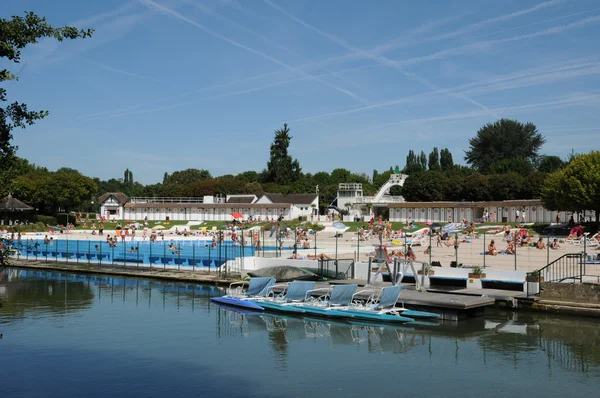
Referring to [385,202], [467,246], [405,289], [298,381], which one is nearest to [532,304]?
[405,289]

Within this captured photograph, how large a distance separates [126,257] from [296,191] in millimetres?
79329

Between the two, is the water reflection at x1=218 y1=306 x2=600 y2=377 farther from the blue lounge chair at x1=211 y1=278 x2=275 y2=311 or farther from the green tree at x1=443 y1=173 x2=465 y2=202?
the green tree at x1=443 y1=173 x2=465 y2=202

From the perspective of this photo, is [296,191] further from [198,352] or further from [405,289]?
[198,352]

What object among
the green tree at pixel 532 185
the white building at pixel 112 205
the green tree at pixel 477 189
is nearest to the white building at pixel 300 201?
the white building at pixel 112 205

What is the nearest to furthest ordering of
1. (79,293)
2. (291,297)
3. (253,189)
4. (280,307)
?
(280,307) < (291,297) < (79,293) < (253,189)

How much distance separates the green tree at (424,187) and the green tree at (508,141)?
3542 centimetres

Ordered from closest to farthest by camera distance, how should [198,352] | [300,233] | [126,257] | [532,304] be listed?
[198,352] < [532,304] < [126,257] < [300,233]

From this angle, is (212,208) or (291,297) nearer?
(291,297)

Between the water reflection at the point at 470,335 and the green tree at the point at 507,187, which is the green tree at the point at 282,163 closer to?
the green tree at the point at 507,187

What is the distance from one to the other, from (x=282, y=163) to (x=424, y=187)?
42.6 meters

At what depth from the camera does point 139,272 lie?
134ft

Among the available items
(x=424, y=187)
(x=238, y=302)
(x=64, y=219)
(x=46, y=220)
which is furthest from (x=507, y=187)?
(x=238, y=302)

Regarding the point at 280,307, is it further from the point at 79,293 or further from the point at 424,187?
the point at 424,187

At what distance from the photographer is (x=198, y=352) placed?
20812 millimetres
